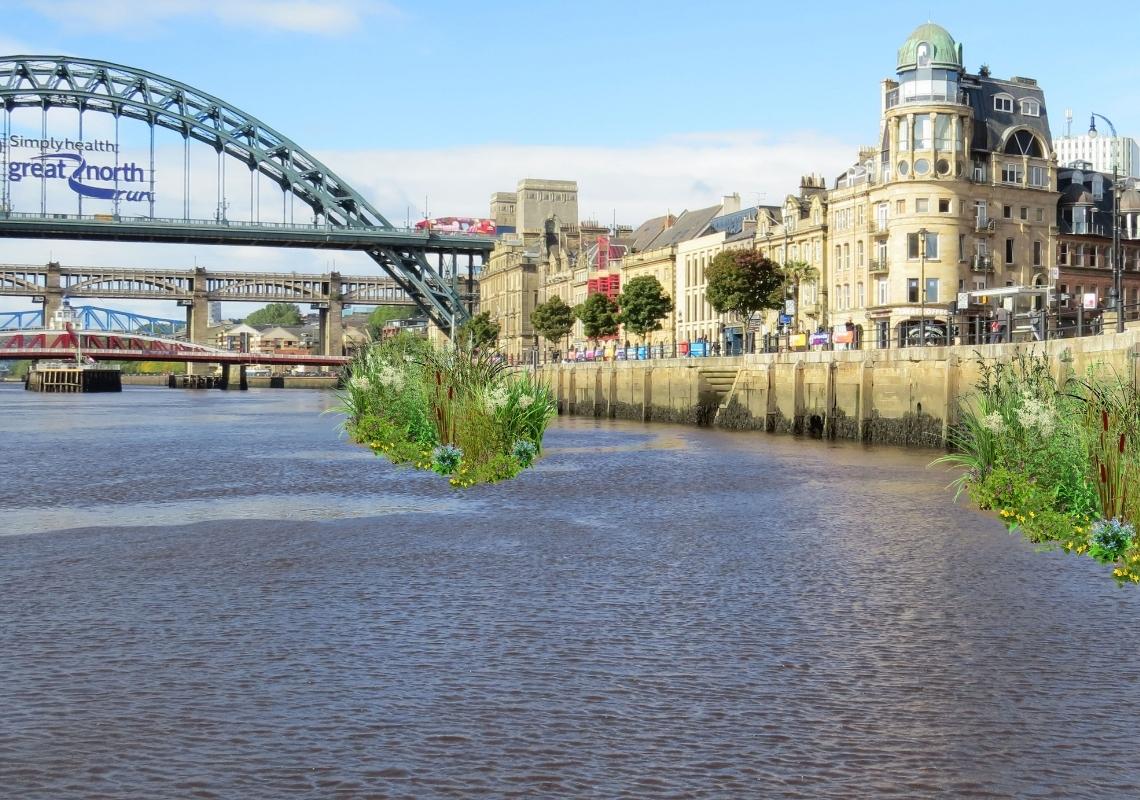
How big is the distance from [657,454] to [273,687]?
36.3 meters

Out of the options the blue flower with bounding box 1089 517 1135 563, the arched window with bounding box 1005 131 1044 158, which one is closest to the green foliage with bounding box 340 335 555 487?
the blue flower with bounding box 1089 517 1135 563

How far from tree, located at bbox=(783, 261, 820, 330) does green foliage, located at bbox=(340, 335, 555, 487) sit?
60.3 m

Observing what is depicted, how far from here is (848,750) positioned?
12672 mm

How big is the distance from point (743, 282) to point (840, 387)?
40.7m

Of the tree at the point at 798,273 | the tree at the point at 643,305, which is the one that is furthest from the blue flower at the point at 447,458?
the tree at the point at 643,305

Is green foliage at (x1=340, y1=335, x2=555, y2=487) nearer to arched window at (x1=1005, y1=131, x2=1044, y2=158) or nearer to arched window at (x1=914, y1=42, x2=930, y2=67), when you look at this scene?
arched window at (x1=914, y1=42, x2=930, y2=67)

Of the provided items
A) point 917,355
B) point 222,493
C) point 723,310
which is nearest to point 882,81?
point 723,310

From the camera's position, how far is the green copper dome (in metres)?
97.1

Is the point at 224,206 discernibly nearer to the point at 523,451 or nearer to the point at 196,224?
the point at 196,224

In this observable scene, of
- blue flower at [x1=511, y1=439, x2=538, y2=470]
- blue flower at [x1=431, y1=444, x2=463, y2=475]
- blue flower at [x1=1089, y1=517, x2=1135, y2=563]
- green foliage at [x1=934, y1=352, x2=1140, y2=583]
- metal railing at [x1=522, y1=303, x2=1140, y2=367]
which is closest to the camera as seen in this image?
blue flower at [x1=1089, y1=517, x2=1135, y2=563]

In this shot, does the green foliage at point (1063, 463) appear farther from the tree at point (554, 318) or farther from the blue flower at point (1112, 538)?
the tree at point (554, 318)

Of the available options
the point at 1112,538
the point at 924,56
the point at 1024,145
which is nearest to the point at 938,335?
the point at 1112,538

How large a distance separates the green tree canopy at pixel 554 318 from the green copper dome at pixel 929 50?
51.3 metres

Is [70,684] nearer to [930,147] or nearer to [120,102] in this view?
[930,147]
